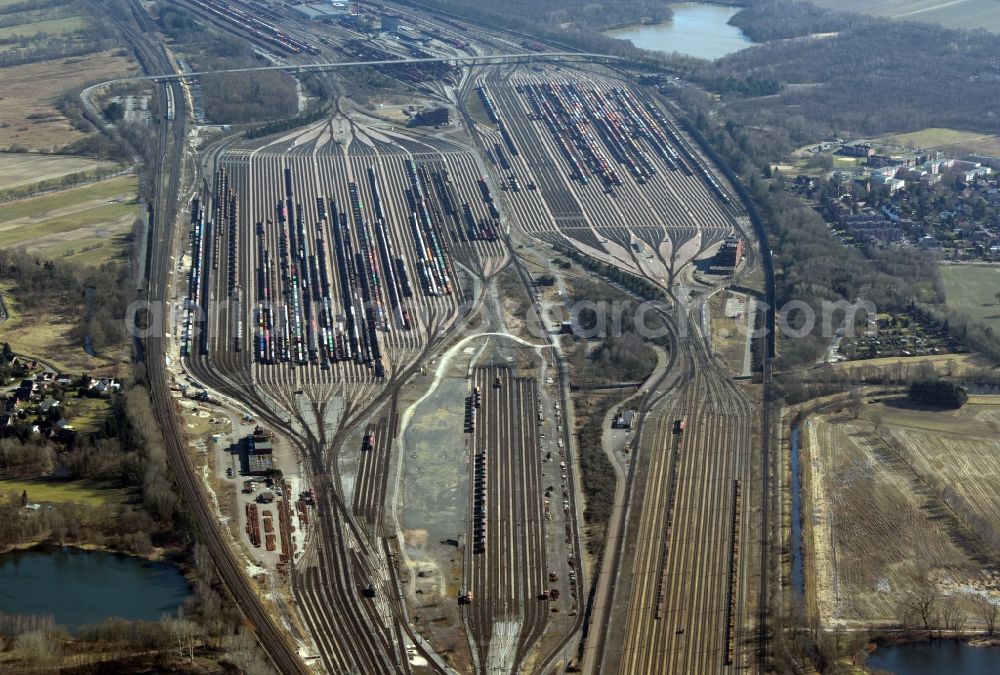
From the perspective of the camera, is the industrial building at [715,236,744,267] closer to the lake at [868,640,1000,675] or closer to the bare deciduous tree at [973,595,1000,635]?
the bare deciduous tree at [973,595,1000,635]

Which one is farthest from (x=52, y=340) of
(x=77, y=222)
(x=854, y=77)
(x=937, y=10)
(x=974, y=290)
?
(x=937, y=10)

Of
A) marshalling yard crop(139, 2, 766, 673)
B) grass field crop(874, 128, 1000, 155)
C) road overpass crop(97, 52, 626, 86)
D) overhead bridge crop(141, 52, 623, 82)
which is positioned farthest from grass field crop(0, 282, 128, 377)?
grass field crop(874, 128, 1000, 155)

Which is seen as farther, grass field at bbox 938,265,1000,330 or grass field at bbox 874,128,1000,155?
grass field at bbox 874,128,1000,155

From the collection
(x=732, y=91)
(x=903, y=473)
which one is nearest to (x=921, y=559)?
(x=903, y=473)

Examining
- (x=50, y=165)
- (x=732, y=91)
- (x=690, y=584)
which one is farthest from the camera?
(x=732, y=91)

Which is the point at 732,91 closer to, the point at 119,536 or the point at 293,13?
the point at 293,13

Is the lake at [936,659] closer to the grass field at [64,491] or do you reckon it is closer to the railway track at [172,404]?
the railway track at [172,404]

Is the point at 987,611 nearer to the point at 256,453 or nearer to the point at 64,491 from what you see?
the point at 256,453
